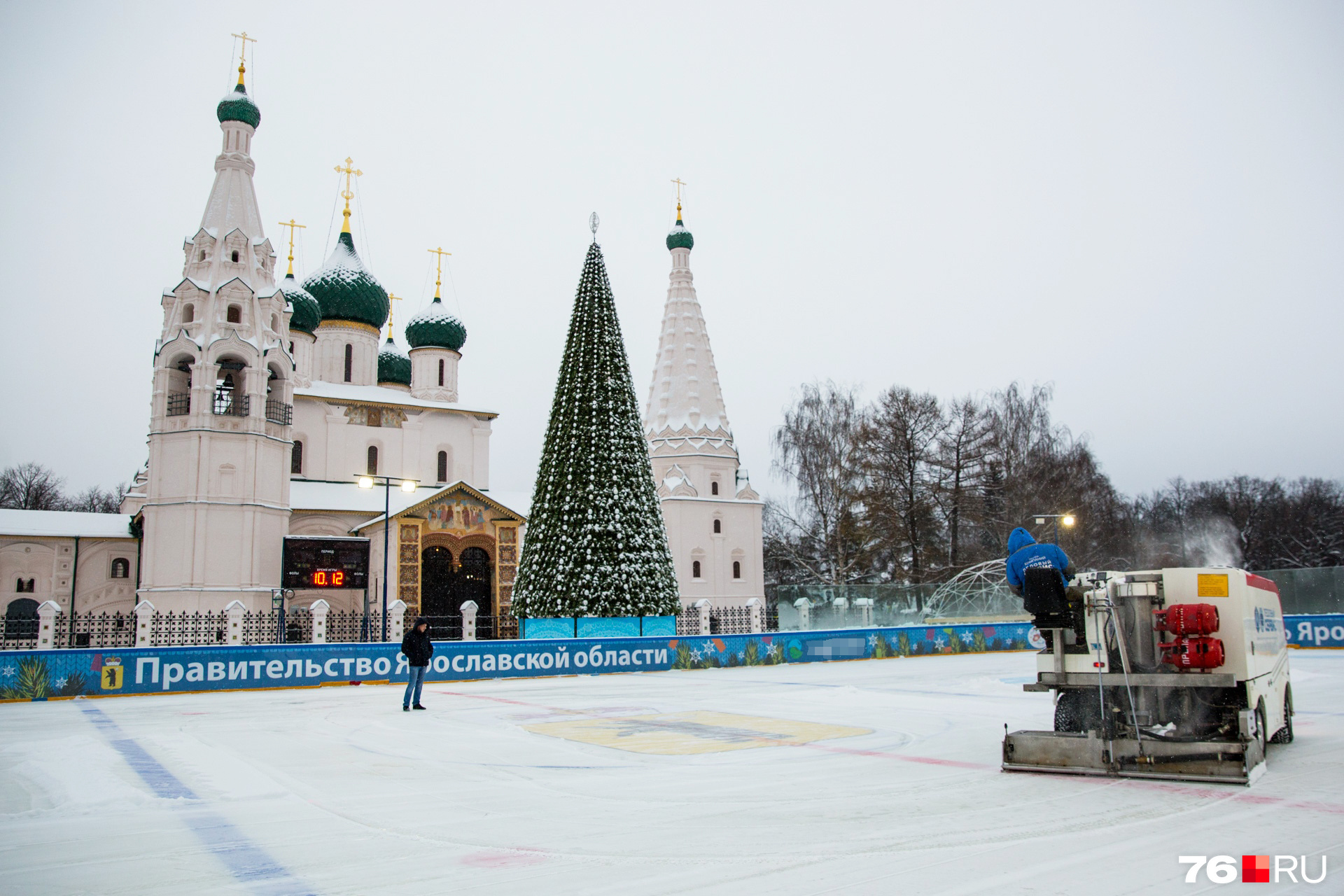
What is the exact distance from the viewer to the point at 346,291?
4625 centimetres

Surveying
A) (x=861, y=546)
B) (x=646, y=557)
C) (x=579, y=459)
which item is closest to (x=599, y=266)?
(x=579, y=459)

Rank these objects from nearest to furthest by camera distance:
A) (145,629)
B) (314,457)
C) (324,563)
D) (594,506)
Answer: (145,629), (594,506), (324,563), (314,457)

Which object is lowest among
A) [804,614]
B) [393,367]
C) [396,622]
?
[804,614]

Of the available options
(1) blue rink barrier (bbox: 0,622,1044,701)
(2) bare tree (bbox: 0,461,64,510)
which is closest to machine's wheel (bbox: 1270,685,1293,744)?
(1) blue rink barrier (bbox: 0,622,1044,701)

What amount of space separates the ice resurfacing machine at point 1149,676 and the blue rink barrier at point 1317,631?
79.9 ft

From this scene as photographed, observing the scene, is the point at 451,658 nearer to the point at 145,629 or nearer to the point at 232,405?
the point at 145,629

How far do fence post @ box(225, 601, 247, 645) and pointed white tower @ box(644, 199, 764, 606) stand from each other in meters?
21.2

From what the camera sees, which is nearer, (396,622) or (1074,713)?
Result: (1074,713)

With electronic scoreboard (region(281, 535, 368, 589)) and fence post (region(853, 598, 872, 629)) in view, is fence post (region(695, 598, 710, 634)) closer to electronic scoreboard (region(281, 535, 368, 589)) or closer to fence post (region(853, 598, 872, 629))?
fence post (region(853, 598, 872, 629))

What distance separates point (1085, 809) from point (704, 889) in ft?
9.95

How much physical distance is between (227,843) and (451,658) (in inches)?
617

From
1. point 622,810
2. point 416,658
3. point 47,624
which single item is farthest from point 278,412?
point 622,810

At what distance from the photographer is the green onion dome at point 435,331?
154 feet

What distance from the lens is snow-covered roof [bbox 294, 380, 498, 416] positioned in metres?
42.7
